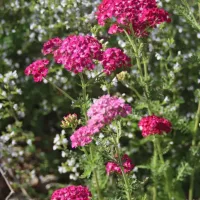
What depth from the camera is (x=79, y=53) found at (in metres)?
3.05

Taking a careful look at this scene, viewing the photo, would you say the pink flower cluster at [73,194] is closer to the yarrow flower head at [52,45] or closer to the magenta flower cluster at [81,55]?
the magenta flower cluster at [81,55]

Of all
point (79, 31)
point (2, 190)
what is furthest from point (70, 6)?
point (2, 190)

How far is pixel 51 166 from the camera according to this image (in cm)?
529

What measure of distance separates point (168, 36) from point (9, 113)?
1.49m

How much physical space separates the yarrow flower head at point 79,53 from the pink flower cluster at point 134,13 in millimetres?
283

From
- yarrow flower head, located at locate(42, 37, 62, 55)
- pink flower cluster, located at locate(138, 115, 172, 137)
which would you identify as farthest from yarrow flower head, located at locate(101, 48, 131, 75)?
pink flower cluster, located at locate(138, 115, 172, 137)

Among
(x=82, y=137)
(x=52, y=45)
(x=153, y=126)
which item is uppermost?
(x=52, y=45)

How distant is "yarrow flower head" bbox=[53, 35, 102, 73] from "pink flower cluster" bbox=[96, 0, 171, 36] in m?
0.28

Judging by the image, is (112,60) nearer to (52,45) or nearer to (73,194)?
(52,45)

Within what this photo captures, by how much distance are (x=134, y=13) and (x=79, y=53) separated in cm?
50

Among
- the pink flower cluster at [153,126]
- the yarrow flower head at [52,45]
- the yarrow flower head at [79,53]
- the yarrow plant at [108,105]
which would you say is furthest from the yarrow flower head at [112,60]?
the pink flower cluster at [153,126]

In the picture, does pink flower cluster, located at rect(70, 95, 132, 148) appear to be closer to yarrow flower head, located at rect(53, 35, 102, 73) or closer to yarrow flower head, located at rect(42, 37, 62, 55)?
yarrow flower head, located at rect(53, 35, 102, 73)

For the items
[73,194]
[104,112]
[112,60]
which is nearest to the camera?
[104,112]

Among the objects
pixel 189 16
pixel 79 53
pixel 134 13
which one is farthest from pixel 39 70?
pixel 189 16
